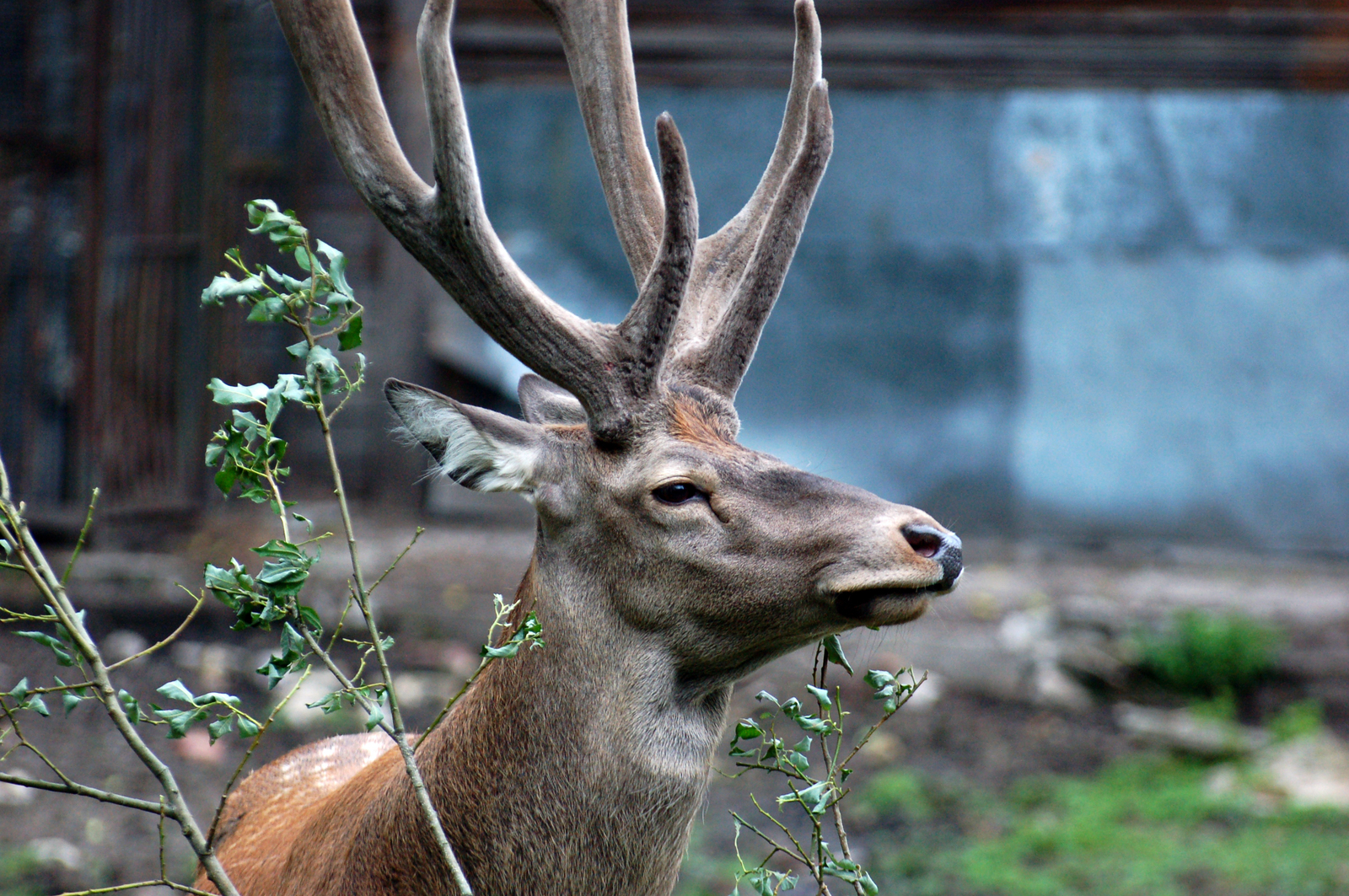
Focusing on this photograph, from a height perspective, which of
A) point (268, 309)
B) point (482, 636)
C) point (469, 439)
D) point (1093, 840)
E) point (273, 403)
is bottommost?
point (482, 636)

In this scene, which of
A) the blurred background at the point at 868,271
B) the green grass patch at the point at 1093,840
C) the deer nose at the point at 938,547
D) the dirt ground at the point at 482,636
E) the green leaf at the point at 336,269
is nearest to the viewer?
the green leaf at the point at 336,269

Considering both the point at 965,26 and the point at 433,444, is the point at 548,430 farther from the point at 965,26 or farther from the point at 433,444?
→ the point at 965,26

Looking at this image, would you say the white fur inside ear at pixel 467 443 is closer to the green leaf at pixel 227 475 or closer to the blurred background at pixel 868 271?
the green leaf at pixel 227 475

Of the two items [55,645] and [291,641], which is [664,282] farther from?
[55,645]

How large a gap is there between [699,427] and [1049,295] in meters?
6.37

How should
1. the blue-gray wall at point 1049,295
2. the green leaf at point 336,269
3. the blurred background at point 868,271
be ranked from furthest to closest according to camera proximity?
the blue-gray wall at point 1049,295 → the blurred background at point 868,271 → the green leaf at point 336,269

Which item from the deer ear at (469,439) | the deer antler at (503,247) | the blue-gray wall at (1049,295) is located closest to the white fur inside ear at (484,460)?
the deer ear at (469,439)

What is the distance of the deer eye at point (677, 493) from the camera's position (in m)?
2.27

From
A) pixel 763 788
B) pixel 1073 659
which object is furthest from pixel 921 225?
pixel 763 788

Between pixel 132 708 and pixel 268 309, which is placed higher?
pixel 268 309

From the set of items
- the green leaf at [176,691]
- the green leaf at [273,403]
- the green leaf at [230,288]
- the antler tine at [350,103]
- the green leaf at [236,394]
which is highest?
the antler tine at [350,103]

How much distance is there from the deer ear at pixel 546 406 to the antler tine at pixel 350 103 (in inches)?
21.4

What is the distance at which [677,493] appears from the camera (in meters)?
2.27

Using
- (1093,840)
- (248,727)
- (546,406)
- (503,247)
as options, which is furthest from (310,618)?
(1093,840)
